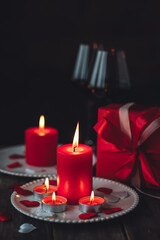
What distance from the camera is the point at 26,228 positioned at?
65 centimetres

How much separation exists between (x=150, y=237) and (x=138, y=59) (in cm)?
101

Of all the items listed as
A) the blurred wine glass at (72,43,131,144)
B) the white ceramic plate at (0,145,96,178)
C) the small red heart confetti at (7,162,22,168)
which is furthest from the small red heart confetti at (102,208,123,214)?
the blurred wine glass at (72,43,131,144)

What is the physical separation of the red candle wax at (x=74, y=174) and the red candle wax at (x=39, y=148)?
0.22 meters

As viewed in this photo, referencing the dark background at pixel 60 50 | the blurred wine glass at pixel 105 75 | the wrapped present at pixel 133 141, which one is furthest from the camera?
the dark background at pixel 60 50

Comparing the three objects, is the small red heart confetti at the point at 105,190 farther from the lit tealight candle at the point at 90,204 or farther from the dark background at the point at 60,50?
the dark background at the point at 60,50

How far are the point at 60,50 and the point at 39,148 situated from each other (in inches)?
26.5

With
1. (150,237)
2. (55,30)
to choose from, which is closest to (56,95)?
(55,30)

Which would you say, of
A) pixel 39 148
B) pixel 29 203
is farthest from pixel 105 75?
pixel 29 203

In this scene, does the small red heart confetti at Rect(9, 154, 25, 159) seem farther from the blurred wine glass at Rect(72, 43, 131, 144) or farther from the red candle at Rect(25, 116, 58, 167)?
the blurred wine glass at Rect(72, 43, 131, 144)

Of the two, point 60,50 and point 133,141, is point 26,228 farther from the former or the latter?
point 60,50

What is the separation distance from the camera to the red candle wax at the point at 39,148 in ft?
3.22

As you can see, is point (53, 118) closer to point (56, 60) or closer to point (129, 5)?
point (56, 60)

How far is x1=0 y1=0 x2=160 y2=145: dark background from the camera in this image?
1.51 metres

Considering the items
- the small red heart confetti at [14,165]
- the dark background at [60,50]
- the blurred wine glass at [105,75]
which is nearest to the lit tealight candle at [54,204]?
the small red heart confetti at [14,165]
